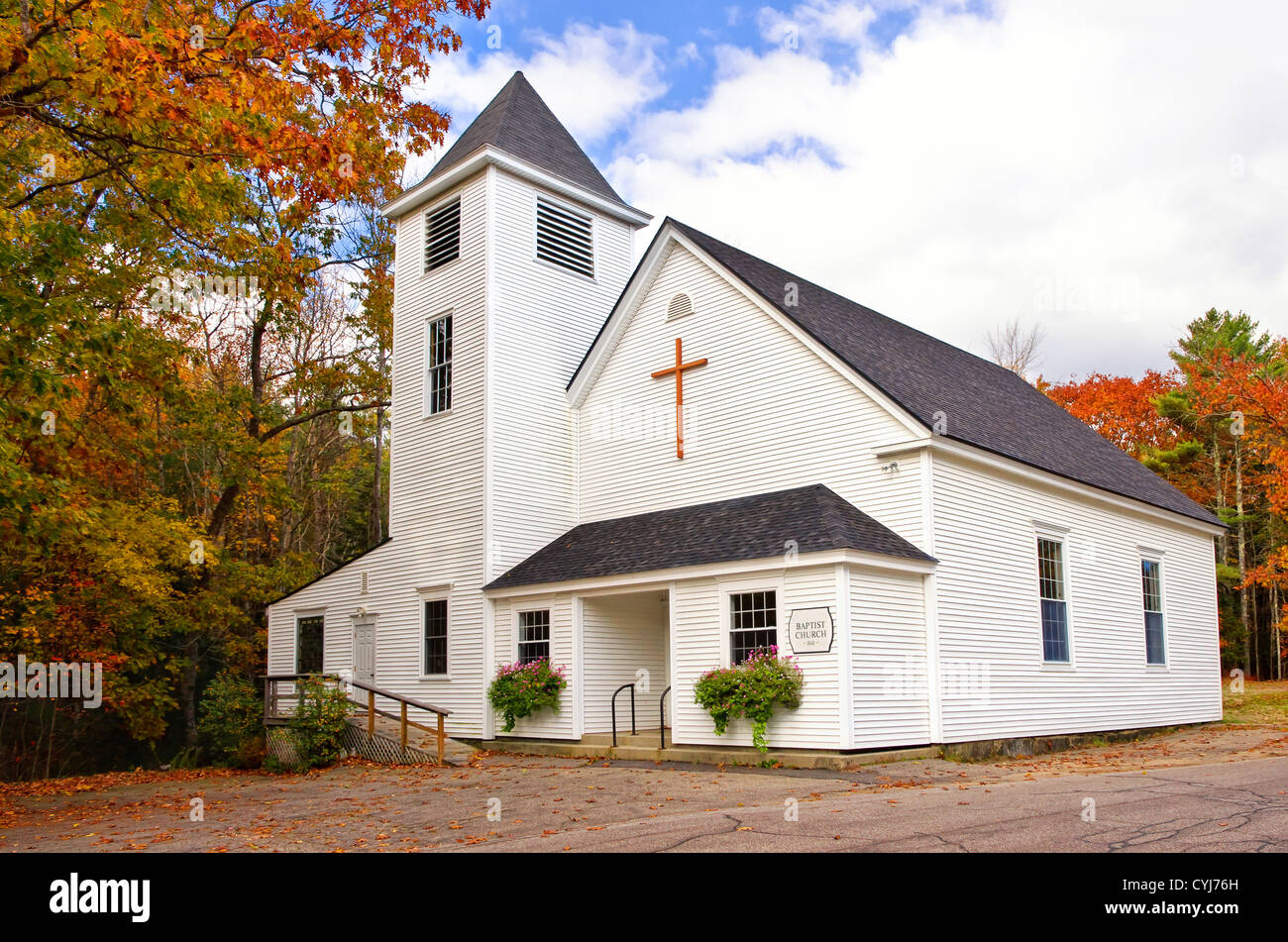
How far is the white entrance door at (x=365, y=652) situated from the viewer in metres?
21.2

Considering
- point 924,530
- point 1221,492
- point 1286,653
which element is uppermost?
point 1221,492

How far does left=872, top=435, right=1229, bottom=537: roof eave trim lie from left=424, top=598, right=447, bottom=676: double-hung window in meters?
9.00

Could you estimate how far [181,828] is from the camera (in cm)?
1090

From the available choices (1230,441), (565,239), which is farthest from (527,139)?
(1230,441)

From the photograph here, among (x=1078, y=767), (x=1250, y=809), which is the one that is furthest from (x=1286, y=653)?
(x=1250, y=809)

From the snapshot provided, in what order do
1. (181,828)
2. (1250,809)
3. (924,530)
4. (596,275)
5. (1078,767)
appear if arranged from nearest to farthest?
1. (1250,809)
2. (181,828)
3. (1078,767)
4. (924,530)
5. (596,275)

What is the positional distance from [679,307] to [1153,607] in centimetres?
1151

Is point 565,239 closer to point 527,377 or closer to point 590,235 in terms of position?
point 590,235

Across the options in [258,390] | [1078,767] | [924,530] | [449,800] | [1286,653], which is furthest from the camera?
[1286,653]

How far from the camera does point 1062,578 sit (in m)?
18.5

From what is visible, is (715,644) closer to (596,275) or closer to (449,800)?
(449,800)

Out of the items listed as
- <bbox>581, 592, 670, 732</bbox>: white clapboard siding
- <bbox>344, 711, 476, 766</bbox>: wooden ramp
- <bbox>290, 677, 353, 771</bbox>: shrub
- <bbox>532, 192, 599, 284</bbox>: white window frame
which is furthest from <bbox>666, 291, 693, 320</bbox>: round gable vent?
<bbox>290, 677, 353, 771</bbox>: shrub

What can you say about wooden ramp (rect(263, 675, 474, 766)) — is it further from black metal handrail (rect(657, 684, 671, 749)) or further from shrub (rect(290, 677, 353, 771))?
black metal handrail (rect(657, 684, 671, 749))

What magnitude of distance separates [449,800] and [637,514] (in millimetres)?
8376
